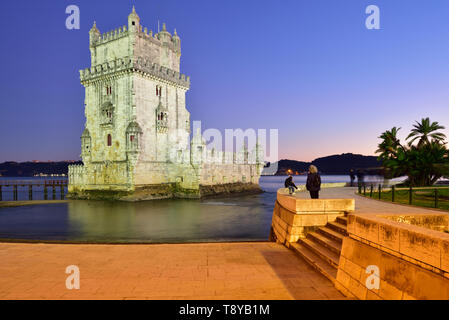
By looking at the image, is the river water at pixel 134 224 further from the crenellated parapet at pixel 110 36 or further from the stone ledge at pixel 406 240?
the crenellated parapet at pixel 110 36

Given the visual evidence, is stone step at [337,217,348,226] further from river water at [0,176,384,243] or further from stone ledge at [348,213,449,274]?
river water at [0,176,384,243]

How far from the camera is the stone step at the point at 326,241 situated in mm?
7656

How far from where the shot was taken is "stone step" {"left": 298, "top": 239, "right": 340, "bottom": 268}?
7.24 metres

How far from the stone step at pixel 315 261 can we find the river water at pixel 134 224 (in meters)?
6.74

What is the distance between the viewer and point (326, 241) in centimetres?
833

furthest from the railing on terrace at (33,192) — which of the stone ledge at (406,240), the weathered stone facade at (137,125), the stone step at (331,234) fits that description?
the stone ledge at (406,240)

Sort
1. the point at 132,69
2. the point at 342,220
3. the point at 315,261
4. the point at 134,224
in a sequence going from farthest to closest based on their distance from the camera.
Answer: the point at 132,69 < the point at 134,224 < the point at 342,220 < the point at 315,261

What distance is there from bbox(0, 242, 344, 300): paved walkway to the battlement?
109 ft

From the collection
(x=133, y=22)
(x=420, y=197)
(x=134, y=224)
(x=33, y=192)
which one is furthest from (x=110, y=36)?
(x=33, y=192)

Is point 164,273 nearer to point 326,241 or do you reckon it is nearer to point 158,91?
point 326,241

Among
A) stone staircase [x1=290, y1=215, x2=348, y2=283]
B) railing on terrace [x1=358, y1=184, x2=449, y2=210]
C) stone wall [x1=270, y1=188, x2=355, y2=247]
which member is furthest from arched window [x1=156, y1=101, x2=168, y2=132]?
stone staircase [x1=290, y1=215, x2=348, y2=283]

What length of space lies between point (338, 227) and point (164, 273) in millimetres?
5184
